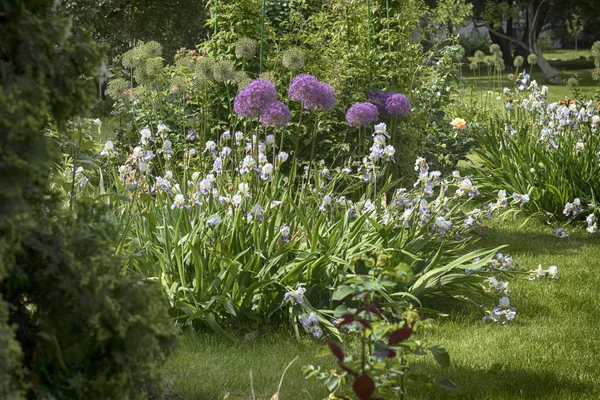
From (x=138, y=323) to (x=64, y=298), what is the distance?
0.58 ft

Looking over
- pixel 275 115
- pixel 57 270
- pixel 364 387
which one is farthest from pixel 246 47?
pixel 57 270

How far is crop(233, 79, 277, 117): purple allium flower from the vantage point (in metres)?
4.27

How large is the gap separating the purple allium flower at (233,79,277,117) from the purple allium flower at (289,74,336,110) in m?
0.24

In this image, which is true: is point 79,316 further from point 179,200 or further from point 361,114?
point 361,114

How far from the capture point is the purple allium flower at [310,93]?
4539 mm

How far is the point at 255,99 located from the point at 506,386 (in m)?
1.95

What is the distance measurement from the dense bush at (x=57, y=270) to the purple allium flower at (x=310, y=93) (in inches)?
106

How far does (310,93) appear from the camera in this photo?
4.55 meters

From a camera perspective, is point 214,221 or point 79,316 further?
point 214,221

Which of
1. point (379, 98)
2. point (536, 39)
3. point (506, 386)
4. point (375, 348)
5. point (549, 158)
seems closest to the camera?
point (375, 348)

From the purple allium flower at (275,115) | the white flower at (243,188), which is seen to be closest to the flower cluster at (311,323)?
the white flower at (243,188)

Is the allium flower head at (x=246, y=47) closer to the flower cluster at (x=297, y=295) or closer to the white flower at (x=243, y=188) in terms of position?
the white flower at (x=243, y=188)

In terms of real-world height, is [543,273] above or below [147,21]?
below

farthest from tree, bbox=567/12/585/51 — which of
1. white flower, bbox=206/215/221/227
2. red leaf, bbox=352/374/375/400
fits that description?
red leaf, bbox=352/374/375/400
